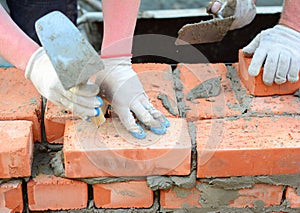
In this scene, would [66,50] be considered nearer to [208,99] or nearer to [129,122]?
[129,122]

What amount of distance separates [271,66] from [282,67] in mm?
43

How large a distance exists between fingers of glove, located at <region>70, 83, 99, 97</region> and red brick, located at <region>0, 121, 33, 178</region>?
289mm

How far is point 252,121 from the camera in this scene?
1998 millimetres

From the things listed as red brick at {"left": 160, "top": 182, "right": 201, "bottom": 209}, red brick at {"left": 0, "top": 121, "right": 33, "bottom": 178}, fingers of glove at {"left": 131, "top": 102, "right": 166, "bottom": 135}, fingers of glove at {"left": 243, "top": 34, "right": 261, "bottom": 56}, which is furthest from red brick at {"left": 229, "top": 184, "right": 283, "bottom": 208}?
red brick at {"left": 0, "top": 121, "right": 33, "bottom": 178}

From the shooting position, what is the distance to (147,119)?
1.87 m

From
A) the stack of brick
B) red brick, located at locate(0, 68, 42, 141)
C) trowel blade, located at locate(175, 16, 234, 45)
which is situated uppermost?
trowel blade, located at locate(175, 16, 234, 45)

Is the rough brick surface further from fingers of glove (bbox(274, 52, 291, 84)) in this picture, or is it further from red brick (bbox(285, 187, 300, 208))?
fingers of glove (bbox(274, 52, 291, 84))

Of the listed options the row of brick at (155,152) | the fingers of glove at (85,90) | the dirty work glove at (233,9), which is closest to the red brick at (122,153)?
the row of brick at (155,152)

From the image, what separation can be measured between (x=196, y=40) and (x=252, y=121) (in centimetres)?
51

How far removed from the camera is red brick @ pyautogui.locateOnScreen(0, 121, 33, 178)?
1.81 m

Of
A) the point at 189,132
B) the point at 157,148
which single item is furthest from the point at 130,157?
the point at 189,132

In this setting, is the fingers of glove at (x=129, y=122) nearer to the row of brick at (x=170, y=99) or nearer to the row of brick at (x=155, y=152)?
the row of brick at (x=155, y=152)

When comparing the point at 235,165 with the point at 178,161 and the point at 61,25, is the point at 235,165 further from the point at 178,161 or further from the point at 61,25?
the point at 61,25

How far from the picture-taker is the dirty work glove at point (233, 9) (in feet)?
7.64
